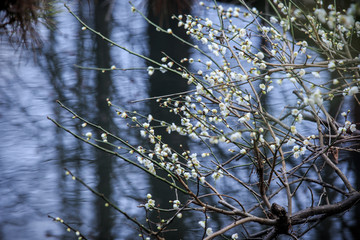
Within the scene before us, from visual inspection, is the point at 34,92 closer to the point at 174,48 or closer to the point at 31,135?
the point at 31,135

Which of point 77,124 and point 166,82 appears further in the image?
point 166,82

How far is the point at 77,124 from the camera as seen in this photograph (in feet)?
6.46

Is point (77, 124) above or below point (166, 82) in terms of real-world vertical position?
below

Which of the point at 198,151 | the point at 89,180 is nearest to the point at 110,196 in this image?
the point at 89,180

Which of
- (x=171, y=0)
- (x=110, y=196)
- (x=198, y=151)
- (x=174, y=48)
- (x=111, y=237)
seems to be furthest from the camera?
(x=174, y=48)

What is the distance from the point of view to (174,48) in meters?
2.22

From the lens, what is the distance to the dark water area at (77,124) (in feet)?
5.43

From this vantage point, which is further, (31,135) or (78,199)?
(31,135)

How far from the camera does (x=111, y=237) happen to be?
163 cm

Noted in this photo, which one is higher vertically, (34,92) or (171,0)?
(171,0)

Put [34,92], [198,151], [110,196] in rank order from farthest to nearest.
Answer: [34,92] < [198,151] < [110,196]

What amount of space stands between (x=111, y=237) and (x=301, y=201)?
0.86 meters

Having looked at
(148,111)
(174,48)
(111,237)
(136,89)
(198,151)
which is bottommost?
(111,237)

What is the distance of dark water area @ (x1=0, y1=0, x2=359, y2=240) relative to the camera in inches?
65.2
